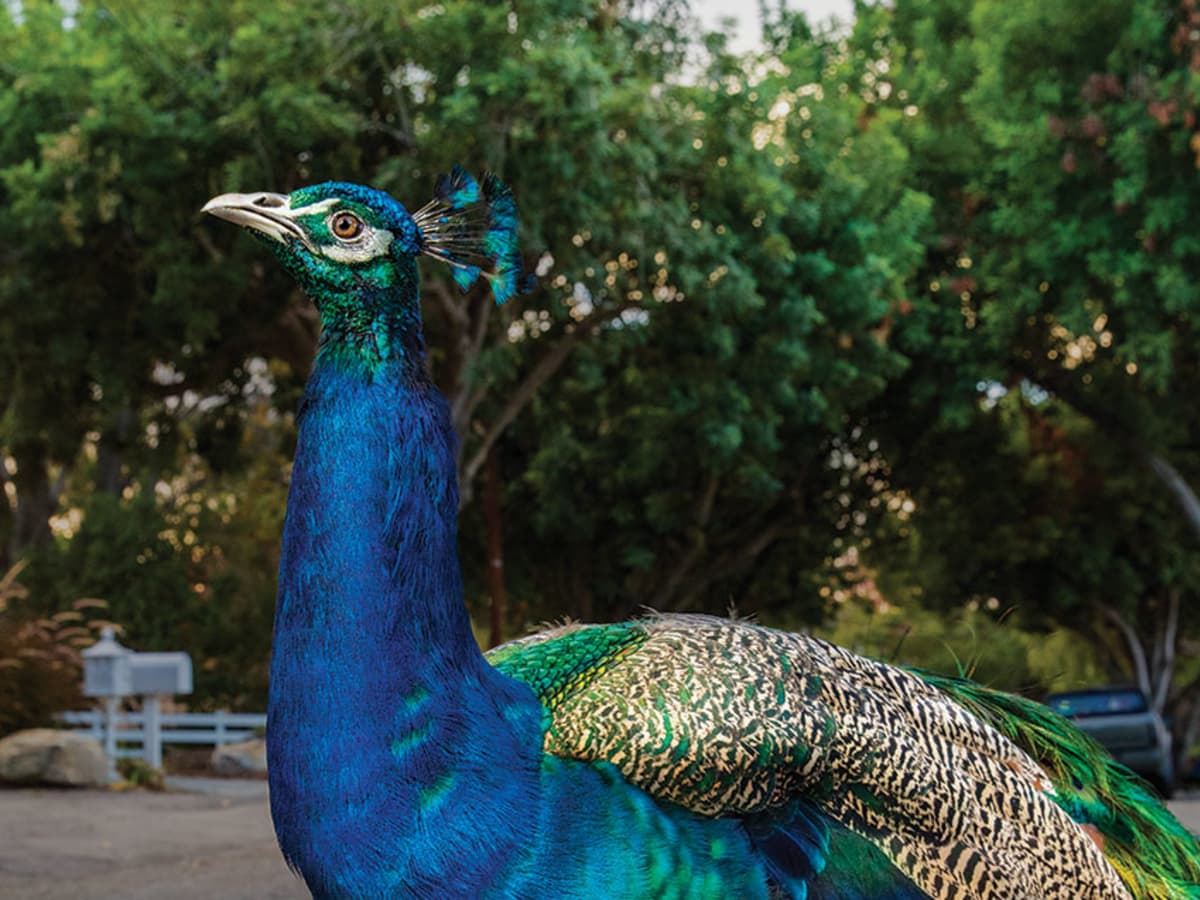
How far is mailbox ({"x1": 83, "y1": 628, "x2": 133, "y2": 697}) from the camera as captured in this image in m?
13.8

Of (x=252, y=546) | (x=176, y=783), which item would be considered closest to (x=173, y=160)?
(x=176, y=783)

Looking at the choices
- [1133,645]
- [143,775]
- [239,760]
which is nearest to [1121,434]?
Answer: [1133,645]

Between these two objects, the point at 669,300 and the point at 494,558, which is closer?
the point at 669,300

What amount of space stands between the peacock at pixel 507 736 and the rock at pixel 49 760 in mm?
9852

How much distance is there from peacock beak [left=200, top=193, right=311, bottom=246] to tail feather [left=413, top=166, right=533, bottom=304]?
0.29 metres

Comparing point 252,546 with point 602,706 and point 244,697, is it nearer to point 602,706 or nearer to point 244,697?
point 244,697

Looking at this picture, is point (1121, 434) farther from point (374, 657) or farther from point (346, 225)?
point (374, 657)

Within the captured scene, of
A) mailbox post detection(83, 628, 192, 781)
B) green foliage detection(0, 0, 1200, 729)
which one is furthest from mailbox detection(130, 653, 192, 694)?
green foliage detection(0, 0, 1200, 729)

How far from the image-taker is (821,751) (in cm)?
303

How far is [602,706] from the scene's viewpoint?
9.90 ft

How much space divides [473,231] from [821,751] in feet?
4.25

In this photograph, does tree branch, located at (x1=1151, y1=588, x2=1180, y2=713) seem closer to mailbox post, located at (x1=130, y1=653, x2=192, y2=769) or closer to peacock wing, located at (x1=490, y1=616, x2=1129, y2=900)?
mailbox post, located at (x1=130, y1=653, x2=192, y2=769)

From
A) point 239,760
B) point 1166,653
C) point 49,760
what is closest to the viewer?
point 49,760

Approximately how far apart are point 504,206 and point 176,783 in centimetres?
1174
